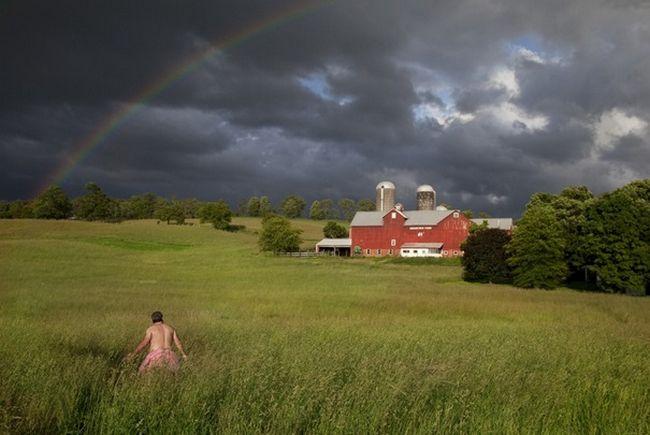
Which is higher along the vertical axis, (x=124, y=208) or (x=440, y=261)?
(x=124, y=208)

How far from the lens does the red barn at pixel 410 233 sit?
87.6 metres

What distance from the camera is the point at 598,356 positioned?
1191 centimetres

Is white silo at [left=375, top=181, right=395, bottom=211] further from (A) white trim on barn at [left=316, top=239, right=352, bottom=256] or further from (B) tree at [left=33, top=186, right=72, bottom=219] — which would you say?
(B) tree at [left=33, top=186, right=72, bottom=219]

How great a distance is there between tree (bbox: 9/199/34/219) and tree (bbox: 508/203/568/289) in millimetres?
150925

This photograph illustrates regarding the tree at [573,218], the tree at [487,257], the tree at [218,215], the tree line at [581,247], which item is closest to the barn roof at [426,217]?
the tree at [573,218]

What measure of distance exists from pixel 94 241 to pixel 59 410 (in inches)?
3560

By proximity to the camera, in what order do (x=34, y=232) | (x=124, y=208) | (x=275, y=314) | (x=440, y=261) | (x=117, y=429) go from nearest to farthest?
(x=117, y=429), (x=275, y=314), (x=440, y=261), (x=34, y=232), (x=124, y=208)

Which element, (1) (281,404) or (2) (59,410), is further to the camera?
(1) (281,404)

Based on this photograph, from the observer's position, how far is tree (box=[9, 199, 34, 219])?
516 feet

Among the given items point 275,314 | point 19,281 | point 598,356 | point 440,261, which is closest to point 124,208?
point 440,261

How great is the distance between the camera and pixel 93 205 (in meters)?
154

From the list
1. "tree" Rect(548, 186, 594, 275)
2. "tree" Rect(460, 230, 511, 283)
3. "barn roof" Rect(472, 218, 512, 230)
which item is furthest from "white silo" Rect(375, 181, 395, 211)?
"tree" Rect(460, 230, 511, 283)

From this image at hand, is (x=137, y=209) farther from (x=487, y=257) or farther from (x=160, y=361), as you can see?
(x=160, y=361)

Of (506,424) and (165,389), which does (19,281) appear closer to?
(165,389)
